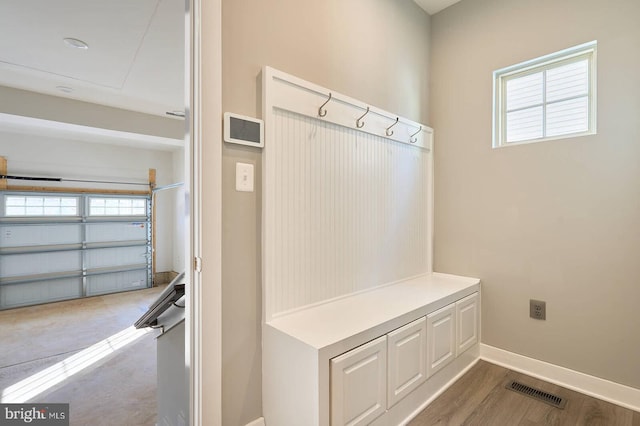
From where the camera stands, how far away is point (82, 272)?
5.30 meters

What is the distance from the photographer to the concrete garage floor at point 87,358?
2.10m

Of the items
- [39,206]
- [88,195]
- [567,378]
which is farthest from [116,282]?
[567,378]

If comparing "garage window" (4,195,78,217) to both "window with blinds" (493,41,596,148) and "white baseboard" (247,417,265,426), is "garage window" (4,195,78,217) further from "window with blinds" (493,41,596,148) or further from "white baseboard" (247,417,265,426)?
"window with blinds" (493,41,596,148)

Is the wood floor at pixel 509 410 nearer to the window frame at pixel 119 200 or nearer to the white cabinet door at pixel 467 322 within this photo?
the white cabinet door at pixel 467 322

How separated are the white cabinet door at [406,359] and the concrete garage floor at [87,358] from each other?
4.71ft

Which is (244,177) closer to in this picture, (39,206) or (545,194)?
(545,194)

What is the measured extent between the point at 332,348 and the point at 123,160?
5973 mm

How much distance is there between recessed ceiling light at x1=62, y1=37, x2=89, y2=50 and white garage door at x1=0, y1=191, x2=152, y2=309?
3617mm

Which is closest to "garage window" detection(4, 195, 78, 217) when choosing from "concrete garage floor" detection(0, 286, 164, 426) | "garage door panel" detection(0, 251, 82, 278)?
"garage door panel" detection(0, 251, 82, 278)

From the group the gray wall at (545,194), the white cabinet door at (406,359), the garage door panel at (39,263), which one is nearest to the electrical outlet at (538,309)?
the gray wall at (545,194)

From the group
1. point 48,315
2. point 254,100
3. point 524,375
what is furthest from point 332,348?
point 48,315

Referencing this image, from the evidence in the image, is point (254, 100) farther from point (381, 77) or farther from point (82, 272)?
point (82, 272)

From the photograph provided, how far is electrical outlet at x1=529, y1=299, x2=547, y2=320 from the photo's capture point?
2.24 meters

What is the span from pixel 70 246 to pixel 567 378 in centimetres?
685
